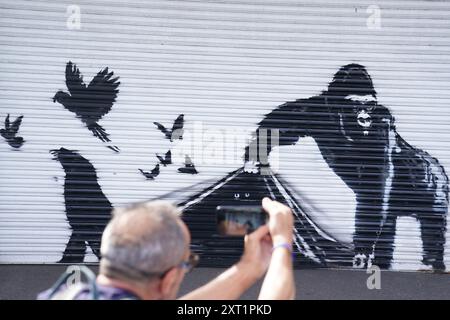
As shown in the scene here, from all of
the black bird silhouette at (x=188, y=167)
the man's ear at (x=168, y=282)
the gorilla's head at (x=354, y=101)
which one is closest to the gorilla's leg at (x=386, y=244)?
the gorilla's head at (x=354, y=101)

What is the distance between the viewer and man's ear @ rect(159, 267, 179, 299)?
168 centimetres

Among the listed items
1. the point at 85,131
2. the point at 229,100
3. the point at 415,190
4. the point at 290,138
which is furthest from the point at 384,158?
the point at 85,131

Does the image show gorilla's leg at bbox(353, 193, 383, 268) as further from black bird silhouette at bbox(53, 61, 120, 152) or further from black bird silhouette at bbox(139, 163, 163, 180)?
black bird silhouette at bbox(53, 61, 120, 152)

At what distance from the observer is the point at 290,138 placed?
218 inches

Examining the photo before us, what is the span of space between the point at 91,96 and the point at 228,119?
148 cm

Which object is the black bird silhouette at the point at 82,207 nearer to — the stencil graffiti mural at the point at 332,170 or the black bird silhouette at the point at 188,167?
the stencil graffiti mural at the point at 332,170

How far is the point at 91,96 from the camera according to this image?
539 centimetres

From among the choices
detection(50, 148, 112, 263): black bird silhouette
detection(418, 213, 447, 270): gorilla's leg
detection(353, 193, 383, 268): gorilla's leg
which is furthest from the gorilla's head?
detection(50, 148, 112, 263): black bird silhouette

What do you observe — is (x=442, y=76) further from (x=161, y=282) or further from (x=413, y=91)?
(x=161, y=282)

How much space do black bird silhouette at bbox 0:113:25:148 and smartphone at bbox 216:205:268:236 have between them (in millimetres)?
4001

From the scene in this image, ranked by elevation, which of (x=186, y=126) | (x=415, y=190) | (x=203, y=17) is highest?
(x=203, y=17)

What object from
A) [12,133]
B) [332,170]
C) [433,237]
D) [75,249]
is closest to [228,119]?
[332,170]

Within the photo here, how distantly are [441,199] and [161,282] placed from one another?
15.4 feet

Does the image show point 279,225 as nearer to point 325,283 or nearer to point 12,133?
point 325,283
